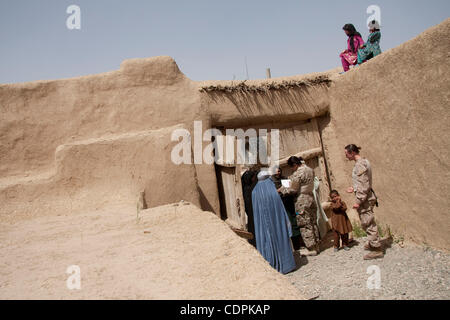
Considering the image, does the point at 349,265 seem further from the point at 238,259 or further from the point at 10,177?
the point at 10,177

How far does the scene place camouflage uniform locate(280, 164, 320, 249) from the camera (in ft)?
17.8

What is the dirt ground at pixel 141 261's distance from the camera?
1.88 metres

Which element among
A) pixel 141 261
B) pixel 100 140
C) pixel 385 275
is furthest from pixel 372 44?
pixel 141 261

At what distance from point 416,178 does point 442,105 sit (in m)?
1.14

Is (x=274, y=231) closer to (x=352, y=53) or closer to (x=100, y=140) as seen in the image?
(x=100, y=140)

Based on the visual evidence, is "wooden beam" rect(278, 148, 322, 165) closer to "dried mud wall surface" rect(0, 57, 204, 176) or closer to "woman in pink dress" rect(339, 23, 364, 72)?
"woman in pink dress" rect(339, 23, 364, 72)

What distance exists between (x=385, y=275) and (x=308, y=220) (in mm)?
1469

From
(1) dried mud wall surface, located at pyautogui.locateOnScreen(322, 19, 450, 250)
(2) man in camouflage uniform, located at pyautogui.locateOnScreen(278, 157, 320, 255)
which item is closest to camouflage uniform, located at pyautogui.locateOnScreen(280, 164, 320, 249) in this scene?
(2) man in camouflage uniform, located at pyautogui.locateOnScreen(278, 157, 320, 255)

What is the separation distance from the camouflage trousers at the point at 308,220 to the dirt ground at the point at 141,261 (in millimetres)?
2451

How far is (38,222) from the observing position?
407 cm

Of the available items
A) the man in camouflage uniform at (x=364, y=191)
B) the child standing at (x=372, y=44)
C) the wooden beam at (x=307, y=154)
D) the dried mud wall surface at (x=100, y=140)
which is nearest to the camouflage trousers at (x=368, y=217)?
the man in camouflage uniform at (x=364, y=191)

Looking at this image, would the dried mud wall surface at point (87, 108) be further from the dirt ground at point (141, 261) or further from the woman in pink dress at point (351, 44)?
the woman in pink dress at point (351, 44)

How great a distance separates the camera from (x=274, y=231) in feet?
17.1
